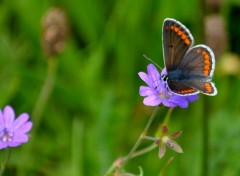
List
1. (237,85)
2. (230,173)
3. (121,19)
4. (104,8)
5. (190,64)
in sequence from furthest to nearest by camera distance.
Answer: (104,8)
(121,19)
(237,85)
(230,173)
(190,64)

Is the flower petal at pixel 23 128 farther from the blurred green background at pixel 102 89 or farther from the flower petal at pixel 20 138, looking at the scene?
the blurred green background at pixel 102 89

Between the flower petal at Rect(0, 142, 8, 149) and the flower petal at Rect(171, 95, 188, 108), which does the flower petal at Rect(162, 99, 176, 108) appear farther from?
the flower petal at Rect(0, 142, 8, 149)

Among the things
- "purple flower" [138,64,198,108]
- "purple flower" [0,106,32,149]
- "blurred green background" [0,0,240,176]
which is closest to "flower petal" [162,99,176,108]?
"purple flower" [138,64,198,108]

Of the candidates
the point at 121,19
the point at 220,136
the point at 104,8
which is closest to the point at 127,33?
the point at 121,19

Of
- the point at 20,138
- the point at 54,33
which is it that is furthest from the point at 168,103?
the point at 54,33

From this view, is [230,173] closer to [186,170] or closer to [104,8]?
[186,170]

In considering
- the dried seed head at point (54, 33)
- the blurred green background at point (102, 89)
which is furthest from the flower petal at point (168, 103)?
the dried seed head at point (54, 33)
